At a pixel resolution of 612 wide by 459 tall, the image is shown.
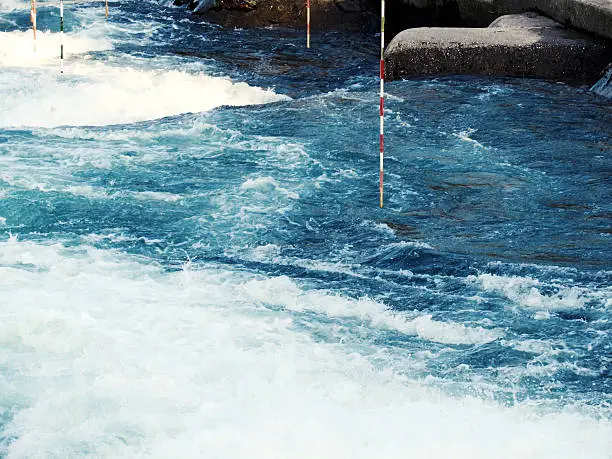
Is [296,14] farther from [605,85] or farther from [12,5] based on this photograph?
[605,85]

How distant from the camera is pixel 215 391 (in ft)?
17.5

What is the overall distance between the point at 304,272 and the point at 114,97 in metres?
6.06

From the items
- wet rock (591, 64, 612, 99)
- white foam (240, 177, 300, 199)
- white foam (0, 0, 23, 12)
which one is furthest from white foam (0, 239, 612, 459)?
white foam (0, 0, 23, 12)

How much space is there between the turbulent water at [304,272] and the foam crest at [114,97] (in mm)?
50

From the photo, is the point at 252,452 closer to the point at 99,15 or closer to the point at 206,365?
the point at 206,365

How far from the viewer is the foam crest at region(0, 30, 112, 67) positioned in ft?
48.5

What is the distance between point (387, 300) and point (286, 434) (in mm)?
1729

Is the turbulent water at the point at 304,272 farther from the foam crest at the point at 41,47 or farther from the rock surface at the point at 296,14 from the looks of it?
the rock surface at the point at 296,14

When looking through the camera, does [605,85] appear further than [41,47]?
No

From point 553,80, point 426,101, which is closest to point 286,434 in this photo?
point 426,101

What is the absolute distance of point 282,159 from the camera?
9.65 metres

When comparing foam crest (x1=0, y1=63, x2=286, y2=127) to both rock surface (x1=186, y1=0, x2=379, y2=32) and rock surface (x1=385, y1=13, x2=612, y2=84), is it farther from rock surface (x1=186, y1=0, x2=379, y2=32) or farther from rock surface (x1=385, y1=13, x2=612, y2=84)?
rock surface (x1=186, y1=0, x2=379, y2=32)

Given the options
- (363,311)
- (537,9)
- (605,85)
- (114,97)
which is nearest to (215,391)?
(363,311)

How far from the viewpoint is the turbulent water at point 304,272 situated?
504 cm
